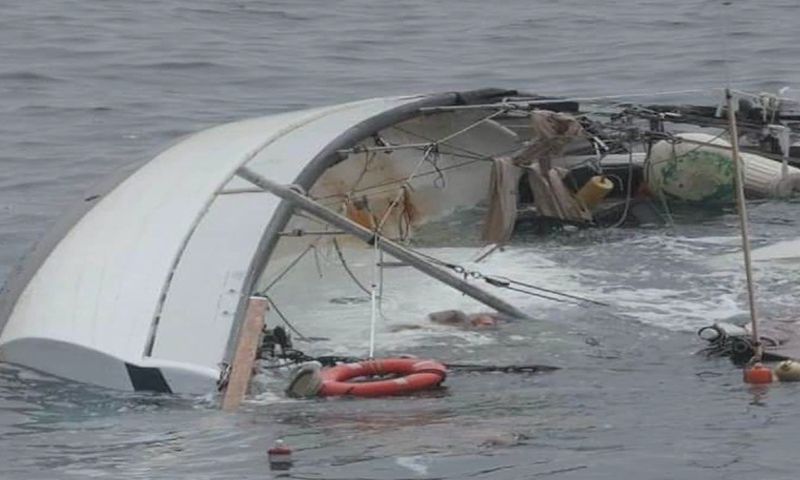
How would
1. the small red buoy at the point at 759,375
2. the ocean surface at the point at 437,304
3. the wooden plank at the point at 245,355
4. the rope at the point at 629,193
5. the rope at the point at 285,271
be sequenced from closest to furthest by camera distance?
the ocean surface at the point at 437,304
the wooden plank at the point at 245,355
the small red buoy at the point at 759,375
the rope at the point at 285,271
the rope at the point at 629,193

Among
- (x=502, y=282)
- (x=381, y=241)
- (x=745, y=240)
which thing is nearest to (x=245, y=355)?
(x=381, y=241)

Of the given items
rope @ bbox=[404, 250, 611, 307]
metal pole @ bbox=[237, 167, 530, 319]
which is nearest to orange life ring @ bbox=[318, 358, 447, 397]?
metal pole @ bbox=[237, 167, 530, 319]

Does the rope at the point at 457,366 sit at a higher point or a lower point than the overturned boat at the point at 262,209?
lower

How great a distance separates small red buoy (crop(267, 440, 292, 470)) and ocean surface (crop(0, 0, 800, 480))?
5 cm

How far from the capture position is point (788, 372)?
1208cm

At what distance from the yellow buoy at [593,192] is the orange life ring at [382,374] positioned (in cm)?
530

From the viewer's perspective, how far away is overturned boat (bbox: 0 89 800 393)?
1261 cm

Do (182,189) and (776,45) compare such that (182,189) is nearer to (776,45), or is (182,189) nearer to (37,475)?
(37,475)

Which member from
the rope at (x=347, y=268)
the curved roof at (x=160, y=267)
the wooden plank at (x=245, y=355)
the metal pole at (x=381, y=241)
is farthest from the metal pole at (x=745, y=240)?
the rope at (x=347, y=268)

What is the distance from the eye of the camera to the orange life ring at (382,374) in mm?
11914

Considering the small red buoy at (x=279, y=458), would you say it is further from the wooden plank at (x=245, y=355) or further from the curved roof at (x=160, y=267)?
the curved roof at (x=160, y=267)

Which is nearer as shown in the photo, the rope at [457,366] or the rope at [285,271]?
the rope at [457,366]

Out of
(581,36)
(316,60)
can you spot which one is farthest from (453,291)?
(581,36)

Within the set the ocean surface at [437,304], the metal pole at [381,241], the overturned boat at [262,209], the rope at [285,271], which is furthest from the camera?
the rope at [285,271]
